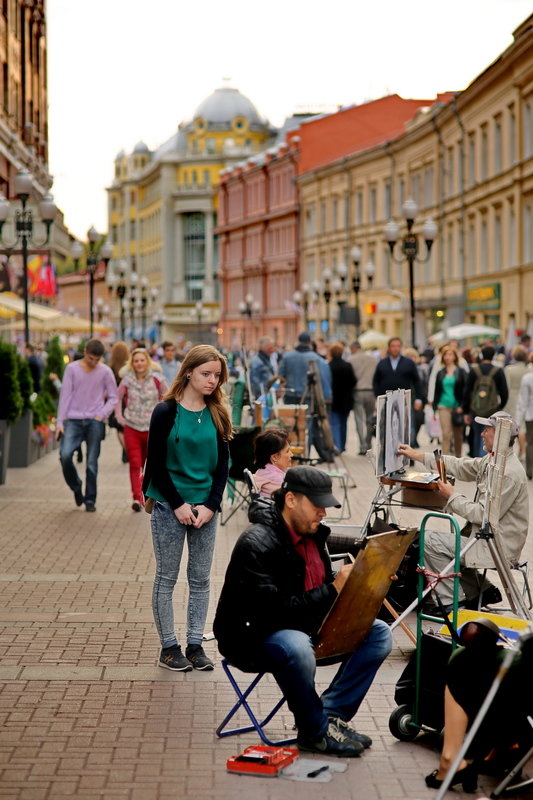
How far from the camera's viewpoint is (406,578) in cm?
859

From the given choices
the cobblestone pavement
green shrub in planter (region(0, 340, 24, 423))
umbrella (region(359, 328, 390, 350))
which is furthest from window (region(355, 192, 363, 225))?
the cobblestone pavement

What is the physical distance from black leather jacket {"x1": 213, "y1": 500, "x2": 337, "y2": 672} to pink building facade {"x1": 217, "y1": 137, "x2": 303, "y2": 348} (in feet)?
249

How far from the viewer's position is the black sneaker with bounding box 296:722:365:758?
20.3 ft

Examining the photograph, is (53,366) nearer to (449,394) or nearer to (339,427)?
(339,427)

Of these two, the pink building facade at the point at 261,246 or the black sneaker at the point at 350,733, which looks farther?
the pink building facade at the point at 261,246

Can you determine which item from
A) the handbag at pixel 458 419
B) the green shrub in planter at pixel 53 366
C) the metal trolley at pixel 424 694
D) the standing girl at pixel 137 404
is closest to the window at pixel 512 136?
Answer: the green shrub in planter at pixel 53 366

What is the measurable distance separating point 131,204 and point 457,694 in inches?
6362

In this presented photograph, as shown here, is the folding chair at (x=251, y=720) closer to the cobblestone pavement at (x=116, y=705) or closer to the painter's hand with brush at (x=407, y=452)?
the cobblestone pavement at (x=116, y=705)

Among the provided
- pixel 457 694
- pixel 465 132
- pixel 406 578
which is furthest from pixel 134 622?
pixel 465 132

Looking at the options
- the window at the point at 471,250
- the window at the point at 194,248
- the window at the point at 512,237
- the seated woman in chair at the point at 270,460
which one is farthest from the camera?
the window at the point at 194,248

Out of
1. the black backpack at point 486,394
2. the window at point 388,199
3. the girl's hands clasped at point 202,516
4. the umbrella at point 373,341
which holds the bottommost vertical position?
the girl's hands clasped at point 202,516

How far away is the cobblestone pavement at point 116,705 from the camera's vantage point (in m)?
5.78

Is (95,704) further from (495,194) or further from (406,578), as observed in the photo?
(495,194)

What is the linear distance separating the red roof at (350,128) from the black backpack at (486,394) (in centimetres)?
5955
